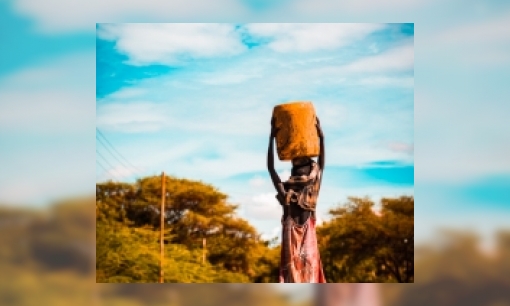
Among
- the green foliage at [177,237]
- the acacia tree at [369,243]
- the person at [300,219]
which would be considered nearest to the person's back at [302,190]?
the person at [300,219]

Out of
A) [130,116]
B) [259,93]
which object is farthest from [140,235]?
[259,93]

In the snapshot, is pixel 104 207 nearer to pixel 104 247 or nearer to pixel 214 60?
pixel 104 247

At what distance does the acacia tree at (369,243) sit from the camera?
238 inches

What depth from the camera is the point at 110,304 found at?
241 inches

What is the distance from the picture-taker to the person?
5.95m

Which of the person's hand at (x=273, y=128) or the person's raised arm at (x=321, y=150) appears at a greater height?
the person's hand at (x=273, y=128)

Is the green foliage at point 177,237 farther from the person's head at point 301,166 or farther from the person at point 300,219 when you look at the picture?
the person's head at point 301,166

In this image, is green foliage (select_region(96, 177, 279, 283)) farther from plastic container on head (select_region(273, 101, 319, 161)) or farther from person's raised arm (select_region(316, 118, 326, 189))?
person's raised arm (select_region(316, 118, 326, 189))

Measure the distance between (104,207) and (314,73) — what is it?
2.03 metres

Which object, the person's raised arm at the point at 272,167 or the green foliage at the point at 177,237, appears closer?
the person's raised arm at the point at 272,167

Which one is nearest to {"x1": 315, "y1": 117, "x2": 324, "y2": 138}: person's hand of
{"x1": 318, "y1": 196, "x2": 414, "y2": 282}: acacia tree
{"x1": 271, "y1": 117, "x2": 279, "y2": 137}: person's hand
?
{"x1": 271, "y1": 117, "x2": 279, "y2": 137}: person's hand

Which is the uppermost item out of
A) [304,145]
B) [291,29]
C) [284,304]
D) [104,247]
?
[291,29]

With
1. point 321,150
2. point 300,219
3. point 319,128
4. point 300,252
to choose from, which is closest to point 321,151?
point 321,150

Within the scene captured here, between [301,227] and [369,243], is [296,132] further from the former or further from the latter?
[369,243]
